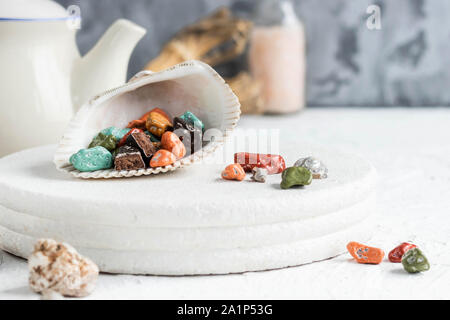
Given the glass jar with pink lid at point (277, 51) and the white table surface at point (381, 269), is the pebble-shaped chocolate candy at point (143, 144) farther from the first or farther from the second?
the glass jar with pink lid at point (277, 51)

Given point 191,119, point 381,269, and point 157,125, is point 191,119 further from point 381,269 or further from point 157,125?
point 381,269

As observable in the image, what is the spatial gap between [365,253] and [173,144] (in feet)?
0.85

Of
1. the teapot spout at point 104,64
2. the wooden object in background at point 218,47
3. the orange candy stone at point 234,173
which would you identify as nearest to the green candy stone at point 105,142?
the orange candy stone at point 234,173

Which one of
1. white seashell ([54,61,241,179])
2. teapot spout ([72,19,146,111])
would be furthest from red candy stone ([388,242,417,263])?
teapot spout ([72,19,146,111])

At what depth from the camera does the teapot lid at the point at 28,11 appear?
102 cm

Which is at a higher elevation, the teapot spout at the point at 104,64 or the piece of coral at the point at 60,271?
the teapot spout at the point at 104,64

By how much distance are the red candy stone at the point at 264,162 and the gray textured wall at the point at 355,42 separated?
0.94 meters

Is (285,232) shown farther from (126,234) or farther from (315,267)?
(126,234)

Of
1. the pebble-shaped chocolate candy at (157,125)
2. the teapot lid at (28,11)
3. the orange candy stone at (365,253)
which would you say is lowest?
the orange candy stone at (365,253)

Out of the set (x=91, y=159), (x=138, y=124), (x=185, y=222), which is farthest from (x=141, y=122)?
(x=185, y=222)

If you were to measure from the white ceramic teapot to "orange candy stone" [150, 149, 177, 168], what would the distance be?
33cm

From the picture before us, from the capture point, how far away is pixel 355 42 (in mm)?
1703

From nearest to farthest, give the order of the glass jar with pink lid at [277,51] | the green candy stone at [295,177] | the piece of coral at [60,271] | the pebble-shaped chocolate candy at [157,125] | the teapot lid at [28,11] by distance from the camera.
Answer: the piece of coral at [60,271] → the green candy stone at [295,177] → the pebble-shaped chocolate candy at [157,125] → the teapot lid at [28,11] → the glass jar with pink lid at [277,51]

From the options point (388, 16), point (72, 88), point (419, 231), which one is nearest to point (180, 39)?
point (388, 16)
